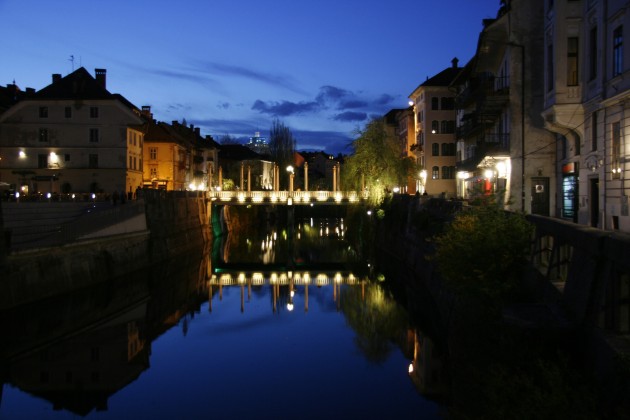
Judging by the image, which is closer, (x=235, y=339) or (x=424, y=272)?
(x=235, y=339)

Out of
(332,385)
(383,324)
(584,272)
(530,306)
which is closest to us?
(584,272)

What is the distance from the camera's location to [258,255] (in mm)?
59562

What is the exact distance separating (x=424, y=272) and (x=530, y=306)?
775 inches

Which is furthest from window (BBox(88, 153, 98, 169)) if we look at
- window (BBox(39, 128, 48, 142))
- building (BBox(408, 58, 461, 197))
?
building (BBox(408, 58, 461, 197))

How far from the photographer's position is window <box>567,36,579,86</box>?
25406mm

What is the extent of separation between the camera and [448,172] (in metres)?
73.6

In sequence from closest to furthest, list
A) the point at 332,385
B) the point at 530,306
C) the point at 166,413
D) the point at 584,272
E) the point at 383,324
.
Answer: the point at 584,272 → the point at 530,306 → the point at 166,413 → the point at 332,385 → the point at 383,324

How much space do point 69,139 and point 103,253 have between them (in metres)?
29.0

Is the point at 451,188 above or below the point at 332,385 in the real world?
above

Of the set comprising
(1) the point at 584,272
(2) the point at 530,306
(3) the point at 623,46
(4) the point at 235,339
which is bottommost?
(4) the point at 235,339

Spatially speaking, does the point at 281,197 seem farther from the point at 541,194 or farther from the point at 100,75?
the point at 541,194

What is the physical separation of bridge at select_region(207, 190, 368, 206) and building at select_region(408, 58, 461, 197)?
15.7 metres

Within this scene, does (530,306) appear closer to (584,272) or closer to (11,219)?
(584,272)

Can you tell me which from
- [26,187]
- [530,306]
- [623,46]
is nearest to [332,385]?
[530,306]
